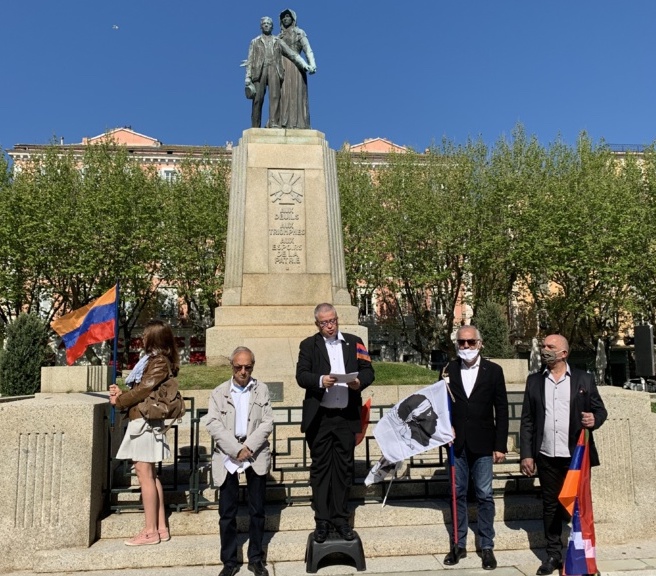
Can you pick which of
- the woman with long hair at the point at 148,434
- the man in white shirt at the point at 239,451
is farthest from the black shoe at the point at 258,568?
the woman with long hair at the point at 148,434

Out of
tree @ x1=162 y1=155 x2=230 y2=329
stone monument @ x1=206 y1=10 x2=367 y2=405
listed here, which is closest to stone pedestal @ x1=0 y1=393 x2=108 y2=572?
stone monument @ x1=206 y1=10 x2=367 y2=405

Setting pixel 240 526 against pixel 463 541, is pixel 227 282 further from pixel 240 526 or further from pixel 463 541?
pixel 463 541

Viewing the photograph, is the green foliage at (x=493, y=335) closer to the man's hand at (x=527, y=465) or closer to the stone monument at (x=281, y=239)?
the stone monument at (x=281, y=239)

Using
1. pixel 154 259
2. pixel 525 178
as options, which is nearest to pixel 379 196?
pixel 525 178

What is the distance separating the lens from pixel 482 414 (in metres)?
5.04

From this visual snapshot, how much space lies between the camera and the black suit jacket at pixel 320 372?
4.95m

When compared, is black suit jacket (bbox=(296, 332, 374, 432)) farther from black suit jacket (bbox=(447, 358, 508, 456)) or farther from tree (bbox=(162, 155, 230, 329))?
tree (bbox=(162, 155, 230, 329))

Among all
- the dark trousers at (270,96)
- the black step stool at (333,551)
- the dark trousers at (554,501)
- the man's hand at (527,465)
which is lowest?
the black step stool at (333,551)

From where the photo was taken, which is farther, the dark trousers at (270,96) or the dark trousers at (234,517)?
the dark trousers at (270,96)

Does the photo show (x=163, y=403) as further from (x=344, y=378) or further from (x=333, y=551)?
(x=333, y=551)

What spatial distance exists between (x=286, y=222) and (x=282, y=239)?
33 cm

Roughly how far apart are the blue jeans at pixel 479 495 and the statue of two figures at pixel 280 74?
8748 millimetres

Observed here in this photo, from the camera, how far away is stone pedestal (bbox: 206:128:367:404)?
1102cm

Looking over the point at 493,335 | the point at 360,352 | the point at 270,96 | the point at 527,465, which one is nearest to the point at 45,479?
the point at 360,352
